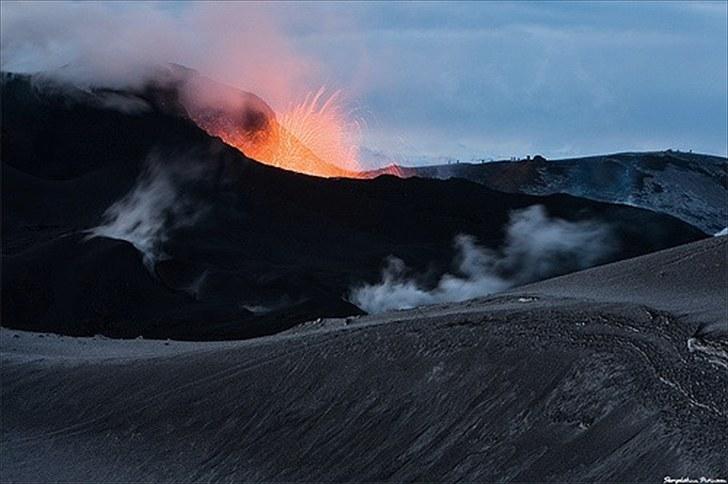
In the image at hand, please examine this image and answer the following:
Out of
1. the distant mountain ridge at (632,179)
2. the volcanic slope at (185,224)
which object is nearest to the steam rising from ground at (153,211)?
the volcanic slope at (185,224)

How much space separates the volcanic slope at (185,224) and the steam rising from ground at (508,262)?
16.6 inches

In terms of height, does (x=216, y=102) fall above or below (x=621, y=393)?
above

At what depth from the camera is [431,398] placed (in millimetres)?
12445

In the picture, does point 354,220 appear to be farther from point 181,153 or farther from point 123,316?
point 123,316

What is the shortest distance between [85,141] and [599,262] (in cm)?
1743

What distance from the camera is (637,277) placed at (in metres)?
15.2

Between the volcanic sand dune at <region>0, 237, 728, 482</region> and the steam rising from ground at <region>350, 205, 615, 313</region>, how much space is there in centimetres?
1319

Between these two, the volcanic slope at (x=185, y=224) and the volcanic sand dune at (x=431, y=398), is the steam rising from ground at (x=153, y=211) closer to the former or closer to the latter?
the volcanic slope at (x=185, y=224)

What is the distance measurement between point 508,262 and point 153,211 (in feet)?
32.9

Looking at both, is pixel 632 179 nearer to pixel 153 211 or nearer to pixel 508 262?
pixel 508 262

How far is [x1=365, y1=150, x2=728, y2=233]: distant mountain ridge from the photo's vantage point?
153 feet

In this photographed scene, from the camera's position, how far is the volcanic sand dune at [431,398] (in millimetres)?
10625

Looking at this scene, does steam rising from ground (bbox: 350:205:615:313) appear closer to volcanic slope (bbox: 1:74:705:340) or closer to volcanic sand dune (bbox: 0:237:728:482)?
volcanic slope (bbox: 1:74:705:340)

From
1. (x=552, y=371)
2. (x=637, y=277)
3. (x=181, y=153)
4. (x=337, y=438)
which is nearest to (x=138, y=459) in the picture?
(x=337, y=438)
